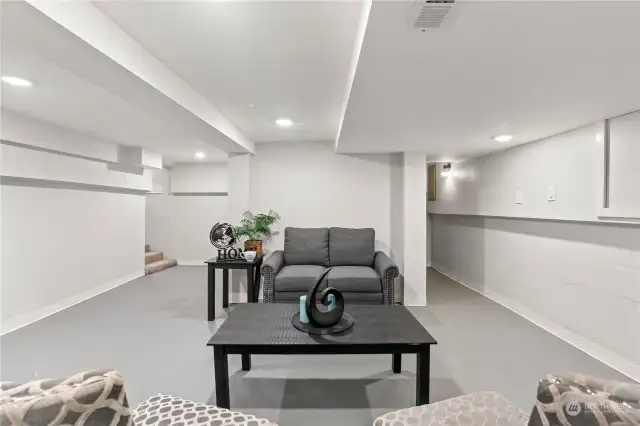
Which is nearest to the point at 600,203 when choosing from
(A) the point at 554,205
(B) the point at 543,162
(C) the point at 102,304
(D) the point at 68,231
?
(A) the point at 554,205

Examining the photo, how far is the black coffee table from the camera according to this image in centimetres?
200

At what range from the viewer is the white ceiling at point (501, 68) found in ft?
4.21

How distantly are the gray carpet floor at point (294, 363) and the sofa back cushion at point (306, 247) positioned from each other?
120 centimetres

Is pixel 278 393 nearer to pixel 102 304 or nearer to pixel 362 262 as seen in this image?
pixel 362 262

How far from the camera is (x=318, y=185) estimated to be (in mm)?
4883

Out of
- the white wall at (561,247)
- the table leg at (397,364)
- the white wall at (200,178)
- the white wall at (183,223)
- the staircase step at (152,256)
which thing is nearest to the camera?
the table leg at (397,364)

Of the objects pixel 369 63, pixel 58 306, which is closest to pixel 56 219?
Answer: pixel 58 306

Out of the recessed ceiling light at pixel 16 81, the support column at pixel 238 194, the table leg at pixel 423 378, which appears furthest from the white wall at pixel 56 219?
the table leg at pixel 423 378

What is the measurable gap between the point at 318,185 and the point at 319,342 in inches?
121

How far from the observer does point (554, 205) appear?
340 cm

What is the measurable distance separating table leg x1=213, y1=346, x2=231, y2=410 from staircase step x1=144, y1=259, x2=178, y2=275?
5193 millimetres

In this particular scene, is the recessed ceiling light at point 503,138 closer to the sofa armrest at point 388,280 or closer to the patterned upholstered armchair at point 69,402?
the sofa armrest at point 388,280

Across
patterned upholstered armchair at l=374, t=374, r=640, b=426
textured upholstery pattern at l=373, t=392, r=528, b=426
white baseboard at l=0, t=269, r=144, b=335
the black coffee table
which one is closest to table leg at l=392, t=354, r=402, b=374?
the black coffee table

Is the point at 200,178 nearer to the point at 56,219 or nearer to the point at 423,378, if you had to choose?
the point at 56,219
